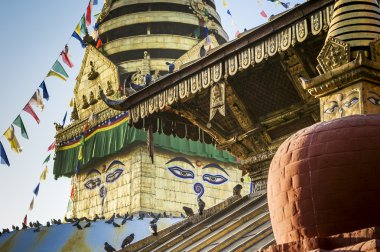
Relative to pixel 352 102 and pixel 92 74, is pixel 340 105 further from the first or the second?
pixel 92 74

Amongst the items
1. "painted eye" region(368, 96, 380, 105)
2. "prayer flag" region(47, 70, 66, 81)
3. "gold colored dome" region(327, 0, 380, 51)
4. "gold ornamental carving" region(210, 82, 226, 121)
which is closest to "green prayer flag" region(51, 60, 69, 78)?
"prayer flag" region(47, 70, 66, 81)

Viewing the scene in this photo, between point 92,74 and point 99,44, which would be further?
point 99,44

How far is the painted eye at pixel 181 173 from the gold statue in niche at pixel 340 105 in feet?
65.5

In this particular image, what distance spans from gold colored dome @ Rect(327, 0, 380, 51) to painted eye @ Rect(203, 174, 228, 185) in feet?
64.8

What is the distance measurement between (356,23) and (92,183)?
21.6 meters

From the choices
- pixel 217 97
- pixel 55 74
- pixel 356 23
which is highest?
pixel 55 74

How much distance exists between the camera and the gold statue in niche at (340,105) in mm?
4887

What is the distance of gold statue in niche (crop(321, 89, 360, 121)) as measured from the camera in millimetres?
4887

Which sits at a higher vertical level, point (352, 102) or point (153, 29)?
point (153, 29)

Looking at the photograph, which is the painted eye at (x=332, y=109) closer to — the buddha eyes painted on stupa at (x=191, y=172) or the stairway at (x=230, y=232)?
the stairway at (x=230, y=232)

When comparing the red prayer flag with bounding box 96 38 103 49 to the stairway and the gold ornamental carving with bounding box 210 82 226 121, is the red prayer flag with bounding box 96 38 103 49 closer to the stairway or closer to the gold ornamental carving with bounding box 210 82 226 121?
the gold ornamental carving with bounding box 210 82 226 121

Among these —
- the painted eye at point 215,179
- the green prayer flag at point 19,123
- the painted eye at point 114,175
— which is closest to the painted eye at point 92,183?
the painted eye at point 114,175

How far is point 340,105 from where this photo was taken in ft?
16.5

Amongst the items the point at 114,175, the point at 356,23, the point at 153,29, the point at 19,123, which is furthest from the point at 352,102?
the point at 153,29
